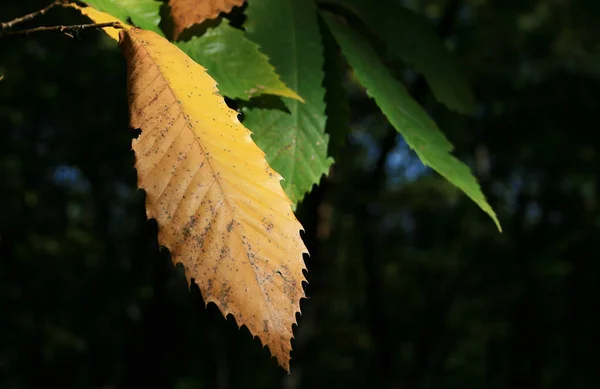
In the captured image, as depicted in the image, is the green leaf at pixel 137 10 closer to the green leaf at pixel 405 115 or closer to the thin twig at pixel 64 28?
the thin twig at pixel 64 28

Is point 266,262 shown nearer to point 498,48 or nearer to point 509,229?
point 498,48

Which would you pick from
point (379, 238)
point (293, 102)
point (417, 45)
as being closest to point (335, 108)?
point (293, 102)

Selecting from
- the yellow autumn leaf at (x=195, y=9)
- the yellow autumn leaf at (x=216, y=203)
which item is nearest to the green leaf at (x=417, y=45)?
the yellow autumn leaf at (x=195, y=9)

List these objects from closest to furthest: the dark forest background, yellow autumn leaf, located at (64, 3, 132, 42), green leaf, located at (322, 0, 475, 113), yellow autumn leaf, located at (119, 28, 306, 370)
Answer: yellow autumn leaf, located at (119, 28, 306, 370), yellow autumn leaf, located at (64, 3, 132, 42), green leaf, located at (322, 0, 475, 113), the dark forest background

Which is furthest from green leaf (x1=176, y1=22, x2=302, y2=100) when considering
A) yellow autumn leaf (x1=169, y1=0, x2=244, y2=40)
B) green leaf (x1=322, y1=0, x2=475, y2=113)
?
green leaf (x1=322, y1=0, x2=475, y2=113)

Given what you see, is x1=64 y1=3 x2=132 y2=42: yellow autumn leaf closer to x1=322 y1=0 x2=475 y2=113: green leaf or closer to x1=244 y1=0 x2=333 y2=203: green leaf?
x1=244 y1=0 x2=333 y2=203: green leaf
